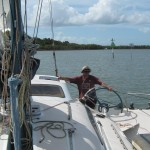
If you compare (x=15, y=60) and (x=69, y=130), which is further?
(x=69, y=130)

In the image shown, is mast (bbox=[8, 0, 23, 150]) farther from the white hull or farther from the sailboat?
the white hull

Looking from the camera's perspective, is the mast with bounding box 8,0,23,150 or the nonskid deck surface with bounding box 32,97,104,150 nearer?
the mast with bounding box 8,0,23,150

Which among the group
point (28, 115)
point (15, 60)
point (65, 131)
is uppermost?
point (15, 60)

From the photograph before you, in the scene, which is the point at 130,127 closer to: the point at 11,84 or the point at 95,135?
the point at 95,135

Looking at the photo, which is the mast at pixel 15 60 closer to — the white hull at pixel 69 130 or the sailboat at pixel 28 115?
the sailboat at pixel 28 115

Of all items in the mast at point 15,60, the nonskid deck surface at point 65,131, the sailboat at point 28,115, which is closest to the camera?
Result: the mast at point 15,60

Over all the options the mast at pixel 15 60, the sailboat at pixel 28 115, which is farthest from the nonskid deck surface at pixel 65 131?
the mast at pixel 15 60

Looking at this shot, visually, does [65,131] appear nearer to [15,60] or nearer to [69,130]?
[69,130]

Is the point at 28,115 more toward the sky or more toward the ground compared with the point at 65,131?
more toward the sky

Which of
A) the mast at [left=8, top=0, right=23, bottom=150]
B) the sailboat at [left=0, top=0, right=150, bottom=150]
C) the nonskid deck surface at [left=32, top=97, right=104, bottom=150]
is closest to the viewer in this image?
the mast at [left=8, top=0, right=23, bottom=150]

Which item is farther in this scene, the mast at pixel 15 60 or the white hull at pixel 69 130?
the white hull at pixel 69 130

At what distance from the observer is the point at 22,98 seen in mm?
5000

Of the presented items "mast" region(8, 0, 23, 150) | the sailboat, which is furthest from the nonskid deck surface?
"mast" region(8, 0, 23, 150)

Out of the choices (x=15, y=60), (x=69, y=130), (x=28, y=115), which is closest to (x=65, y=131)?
(x=69, y=130)
